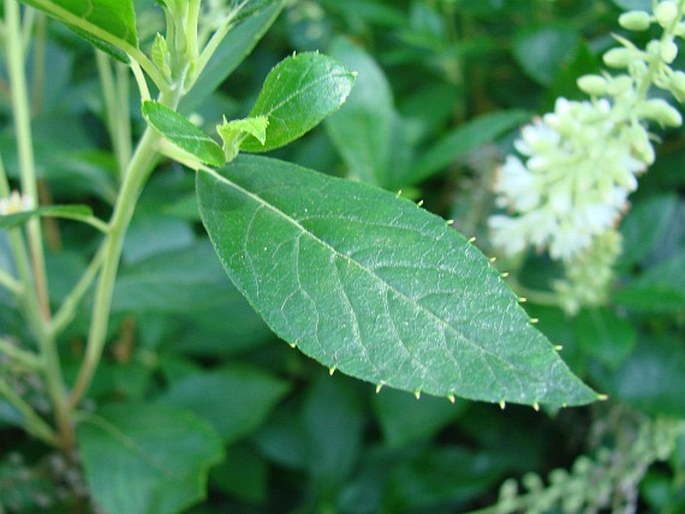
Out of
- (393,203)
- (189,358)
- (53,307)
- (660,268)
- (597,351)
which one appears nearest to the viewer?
(393,203)

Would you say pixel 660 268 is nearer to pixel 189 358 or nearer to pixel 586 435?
pixel 586 435

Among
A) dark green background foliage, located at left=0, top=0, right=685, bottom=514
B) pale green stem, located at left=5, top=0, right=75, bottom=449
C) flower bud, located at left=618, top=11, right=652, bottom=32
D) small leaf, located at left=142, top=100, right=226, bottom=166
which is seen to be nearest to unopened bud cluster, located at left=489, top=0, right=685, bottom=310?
flower bud, located at left=618, top=11, right=652, bottom=32

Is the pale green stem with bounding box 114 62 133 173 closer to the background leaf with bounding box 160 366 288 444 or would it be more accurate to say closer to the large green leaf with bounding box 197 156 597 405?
the background leaf with bounding box 160 366 288 444

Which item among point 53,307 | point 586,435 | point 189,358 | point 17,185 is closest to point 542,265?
point 586,435

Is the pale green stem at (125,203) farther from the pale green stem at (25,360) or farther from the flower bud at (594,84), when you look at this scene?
the flower bud at (594,84)

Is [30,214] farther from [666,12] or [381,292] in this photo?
[666,12]
